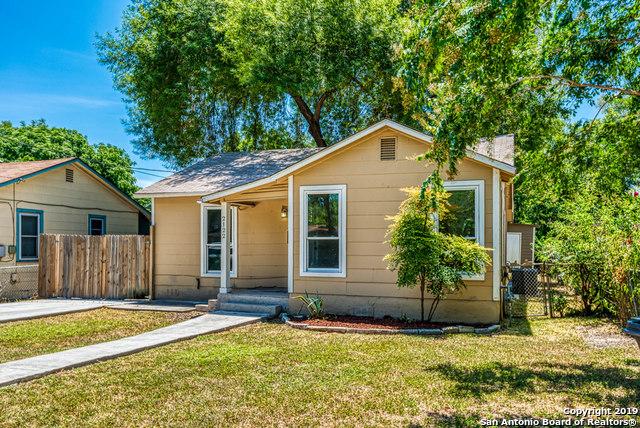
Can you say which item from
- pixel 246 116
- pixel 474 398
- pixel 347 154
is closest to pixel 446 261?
pixel 347 154

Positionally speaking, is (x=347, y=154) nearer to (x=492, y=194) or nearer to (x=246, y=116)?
(x=492, y=194)

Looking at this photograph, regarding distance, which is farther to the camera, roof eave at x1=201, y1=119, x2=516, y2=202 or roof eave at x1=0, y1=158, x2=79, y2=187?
roof eave at x1=0, y1=158, x2=79, y2=187

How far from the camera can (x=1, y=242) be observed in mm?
14391

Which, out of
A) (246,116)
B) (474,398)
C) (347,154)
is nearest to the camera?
(474,398)

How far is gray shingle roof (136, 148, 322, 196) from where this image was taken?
13.3 m

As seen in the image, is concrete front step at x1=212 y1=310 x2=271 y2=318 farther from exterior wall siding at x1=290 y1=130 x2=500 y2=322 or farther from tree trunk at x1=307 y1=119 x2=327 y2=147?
tree trunk at x1=307 y1=119 x2=327 y2=147

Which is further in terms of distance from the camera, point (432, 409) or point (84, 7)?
point (84, 7)

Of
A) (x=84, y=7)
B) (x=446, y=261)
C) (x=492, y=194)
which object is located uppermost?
(x=84, y=7)

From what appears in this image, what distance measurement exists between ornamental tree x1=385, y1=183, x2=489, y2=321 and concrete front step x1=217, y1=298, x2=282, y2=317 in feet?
9.36

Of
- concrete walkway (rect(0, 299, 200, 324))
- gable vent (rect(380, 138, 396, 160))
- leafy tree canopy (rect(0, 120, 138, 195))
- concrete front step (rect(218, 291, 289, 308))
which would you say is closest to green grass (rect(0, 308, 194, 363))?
concrete walkway (rect(0, 299, 200, 324))

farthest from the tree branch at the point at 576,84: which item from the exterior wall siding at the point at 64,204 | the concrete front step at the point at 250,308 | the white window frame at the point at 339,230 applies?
the exterior wall siding at the point at 64,204

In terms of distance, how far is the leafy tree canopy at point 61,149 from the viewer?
2855 centimetres

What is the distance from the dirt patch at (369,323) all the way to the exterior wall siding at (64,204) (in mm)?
9715

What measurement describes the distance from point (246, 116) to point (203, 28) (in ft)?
14.8
